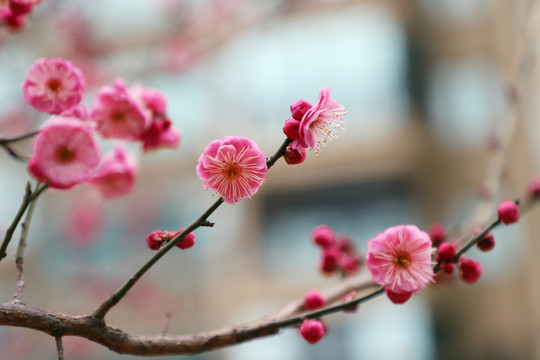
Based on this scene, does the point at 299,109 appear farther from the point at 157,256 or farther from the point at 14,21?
the point at 14,21

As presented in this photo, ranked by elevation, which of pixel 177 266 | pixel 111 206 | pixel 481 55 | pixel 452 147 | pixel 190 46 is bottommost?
pixel 190 46

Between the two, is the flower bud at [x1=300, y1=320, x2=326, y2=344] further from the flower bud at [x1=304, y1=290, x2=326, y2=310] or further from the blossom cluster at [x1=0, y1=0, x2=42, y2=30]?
the blossom cluster at [x1=0, y1=0, x2=42, y2=30]

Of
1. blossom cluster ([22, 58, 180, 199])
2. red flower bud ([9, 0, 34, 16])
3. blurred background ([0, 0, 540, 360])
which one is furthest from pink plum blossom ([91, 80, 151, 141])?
blurred background ([0, 0, 540, 360])

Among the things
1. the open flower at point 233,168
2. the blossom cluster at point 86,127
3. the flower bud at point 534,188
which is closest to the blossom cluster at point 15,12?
the blossom cluster at point 86,127

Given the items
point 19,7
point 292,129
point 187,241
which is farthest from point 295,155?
point 19,7

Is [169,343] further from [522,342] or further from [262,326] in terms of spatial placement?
[522,342]

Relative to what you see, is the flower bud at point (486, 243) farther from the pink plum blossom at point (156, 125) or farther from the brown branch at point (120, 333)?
the pink plum blossom at point (156, 125)

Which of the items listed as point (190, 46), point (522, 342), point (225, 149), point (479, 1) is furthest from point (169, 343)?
point (479, 1)
